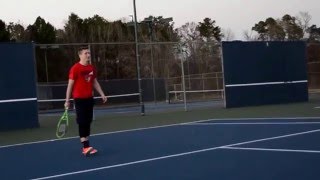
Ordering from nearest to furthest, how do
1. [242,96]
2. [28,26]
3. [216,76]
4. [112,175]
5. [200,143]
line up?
[112,175]
[200,143]
[242,96]
[216,76]
[28,26]

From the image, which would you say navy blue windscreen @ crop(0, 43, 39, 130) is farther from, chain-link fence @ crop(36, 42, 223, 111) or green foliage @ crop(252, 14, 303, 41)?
green foliage @ crop(252, 14, 303, 41)

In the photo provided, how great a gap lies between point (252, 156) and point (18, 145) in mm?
5831

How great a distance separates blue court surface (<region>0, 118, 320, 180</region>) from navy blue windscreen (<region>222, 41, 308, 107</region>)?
29.6ft

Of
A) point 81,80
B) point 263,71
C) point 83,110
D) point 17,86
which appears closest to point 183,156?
point 83,110

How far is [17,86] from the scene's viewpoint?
1602 centimetres

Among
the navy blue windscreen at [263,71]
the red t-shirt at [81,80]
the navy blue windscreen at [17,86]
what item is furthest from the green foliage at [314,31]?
the red t-shirt at [81,80]

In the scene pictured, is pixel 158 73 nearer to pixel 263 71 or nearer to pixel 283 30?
pixel 263 71

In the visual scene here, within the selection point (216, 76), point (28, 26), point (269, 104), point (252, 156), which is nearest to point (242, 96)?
point (269, 104)

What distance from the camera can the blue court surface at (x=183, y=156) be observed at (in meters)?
6.73

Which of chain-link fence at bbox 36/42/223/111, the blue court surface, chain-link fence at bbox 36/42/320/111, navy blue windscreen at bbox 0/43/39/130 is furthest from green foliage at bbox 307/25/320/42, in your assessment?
the blue court surface

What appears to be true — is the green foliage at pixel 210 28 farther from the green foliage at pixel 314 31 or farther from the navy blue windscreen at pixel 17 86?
the navy blue windscreen at pixel 17 86

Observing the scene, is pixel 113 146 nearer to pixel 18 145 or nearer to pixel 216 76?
pixel 18 145

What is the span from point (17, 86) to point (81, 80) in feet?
24.8

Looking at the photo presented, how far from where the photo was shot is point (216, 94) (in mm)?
30719
